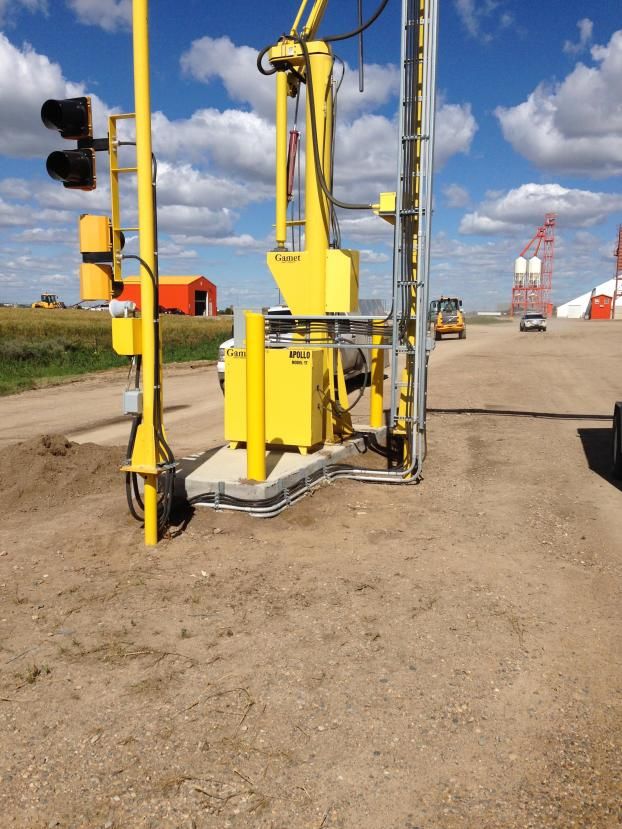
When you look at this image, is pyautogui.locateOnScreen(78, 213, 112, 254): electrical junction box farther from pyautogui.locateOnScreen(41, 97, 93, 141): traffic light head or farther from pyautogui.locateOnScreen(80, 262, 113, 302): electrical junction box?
pyautogui.locateOnScreen(41, 97, 93, 141): traffic light head

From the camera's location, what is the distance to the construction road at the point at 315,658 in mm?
2953

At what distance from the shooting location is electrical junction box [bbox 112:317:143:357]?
18.1 feet

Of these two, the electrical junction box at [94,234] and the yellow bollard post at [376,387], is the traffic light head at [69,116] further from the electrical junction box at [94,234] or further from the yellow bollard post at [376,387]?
the yellow bollard post at [376,387]

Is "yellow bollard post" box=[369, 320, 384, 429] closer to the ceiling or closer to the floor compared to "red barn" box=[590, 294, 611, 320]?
closer to the floor

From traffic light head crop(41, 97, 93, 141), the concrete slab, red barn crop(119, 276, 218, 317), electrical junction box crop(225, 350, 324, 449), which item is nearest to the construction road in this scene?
the concrete slab

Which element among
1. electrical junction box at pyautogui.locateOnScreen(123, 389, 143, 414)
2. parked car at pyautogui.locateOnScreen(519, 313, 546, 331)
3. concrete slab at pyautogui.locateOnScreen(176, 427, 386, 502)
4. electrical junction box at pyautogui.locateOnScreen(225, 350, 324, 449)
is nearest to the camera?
electrical junction box at pyautogui.locateOnScreen(123, 389, 143, 414)

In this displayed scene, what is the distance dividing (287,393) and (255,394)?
1.32m

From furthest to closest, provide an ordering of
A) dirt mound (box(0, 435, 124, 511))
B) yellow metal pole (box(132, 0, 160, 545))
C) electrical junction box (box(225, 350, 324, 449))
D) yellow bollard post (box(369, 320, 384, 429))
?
yellow bollard post (box(369, 320, 384, 429)) → electrical junction box (box(225, 350, 324, 449)) → dirt mound (box(0, 435, 124, 511)) → yellow metal pole (box(132, 0, 160, 545))

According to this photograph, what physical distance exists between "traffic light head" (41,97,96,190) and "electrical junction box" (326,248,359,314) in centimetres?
337

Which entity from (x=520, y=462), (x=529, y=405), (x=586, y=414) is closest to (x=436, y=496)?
(x=520, y=462)

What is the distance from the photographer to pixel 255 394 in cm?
664

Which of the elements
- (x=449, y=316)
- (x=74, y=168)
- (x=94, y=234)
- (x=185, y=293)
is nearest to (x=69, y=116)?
(x=74, y=168)

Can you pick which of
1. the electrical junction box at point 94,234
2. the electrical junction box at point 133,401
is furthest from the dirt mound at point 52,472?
the electrical junction box at point 94,234

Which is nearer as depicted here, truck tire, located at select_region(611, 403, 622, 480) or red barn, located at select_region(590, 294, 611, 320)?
truck tire, located at select_region(611, 403, 622, 480)
